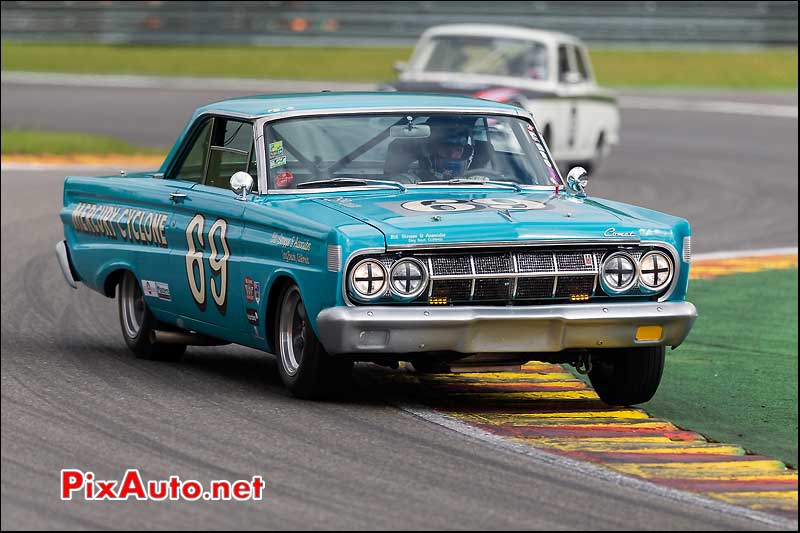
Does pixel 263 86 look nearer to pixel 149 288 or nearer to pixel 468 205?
pixel 149 288

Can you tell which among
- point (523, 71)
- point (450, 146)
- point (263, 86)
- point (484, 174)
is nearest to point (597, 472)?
point (484, 174)

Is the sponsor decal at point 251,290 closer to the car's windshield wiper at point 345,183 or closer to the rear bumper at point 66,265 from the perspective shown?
the car's windshield wiper at point 345,183

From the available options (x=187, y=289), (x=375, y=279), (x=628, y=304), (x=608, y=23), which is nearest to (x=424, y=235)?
(x=375, y=279)

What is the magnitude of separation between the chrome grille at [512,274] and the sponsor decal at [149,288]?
6.97 feet

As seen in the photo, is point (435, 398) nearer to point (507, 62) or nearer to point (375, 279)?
point (375, 279)

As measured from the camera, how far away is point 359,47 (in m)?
34.9

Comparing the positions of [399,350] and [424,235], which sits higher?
[424,235]

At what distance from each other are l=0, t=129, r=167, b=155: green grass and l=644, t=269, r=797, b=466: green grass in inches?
406

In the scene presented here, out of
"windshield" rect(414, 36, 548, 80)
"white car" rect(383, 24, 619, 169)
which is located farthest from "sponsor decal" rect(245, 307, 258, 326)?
"windshield" rect(414, 36, 548, 80)

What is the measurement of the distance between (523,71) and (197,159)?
10.4 meters

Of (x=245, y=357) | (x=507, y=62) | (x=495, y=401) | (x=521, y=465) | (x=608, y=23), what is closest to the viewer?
(x=521, y=465)

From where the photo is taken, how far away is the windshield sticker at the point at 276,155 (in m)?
8.85

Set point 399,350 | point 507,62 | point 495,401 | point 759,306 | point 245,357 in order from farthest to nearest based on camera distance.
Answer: point 507,62
point 759,306
point 245,357
point 495,401
point 399,350

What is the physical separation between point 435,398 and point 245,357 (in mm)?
1742
